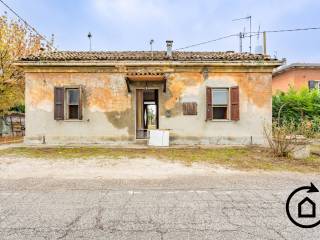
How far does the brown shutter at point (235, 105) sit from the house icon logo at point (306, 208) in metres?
8.31

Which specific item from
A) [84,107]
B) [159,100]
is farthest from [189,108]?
[84,107]

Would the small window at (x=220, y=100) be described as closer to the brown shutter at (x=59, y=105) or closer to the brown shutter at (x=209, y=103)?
the brown shutter at (x=209, y=103)

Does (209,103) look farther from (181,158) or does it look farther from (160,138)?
(181,158)

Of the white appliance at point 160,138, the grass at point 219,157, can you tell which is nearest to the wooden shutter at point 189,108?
the white appliance at point 160,138

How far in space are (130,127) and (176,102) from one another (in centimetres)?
264

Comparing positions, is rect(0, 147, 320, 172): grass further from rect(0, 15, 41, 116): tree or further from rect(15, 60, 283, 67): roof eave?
rect(0, 15, 41, 116): tree

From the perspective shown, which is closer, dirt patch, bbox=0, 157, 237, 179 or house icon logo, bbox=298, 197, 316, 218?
house icon logo, bbox=298, 197, 316, 218

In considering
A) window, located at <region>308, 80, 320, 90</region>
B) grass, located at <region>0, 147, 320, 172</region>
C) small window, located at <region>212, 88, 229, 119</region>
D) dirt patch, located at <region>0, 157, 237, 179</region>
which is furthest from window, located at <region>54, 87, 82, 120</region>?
window, located at <region>308, 80, 320, 90</region>

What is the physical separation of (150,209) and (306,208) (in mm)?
2582

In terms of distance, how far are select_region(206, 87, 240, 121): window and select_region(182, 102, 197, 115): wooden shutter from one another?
2.17 ft

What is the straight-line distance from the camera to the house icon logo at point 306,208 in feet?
13.3

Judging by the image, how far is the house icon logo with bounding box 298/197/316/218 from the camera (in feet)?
13.3

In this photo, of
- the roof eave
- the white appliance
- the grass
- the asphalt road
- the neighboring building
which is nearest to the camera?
the asphalt road

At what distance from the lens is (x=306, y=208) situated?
4355 millimetres
